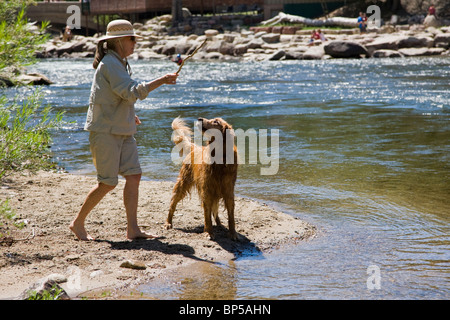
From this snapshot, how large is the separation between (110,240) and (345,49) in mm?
28380

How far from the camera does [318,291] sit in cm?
431

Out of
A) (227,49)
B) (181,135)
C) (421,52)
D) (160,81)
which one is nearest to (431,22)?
(421,52)

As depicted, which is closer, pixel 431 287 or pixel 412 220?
pixel 431 287

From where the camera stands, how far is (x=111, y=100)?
16.3 ft

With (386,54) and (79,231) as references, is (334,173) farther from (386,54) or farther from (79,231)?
(386,54)

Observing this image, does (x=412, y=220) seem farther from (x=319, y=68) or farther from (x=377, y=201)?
(x=319, y=68)

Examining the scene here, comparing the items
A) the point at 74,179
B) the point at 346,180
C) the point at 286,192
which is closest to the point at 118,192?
the point at 74,179

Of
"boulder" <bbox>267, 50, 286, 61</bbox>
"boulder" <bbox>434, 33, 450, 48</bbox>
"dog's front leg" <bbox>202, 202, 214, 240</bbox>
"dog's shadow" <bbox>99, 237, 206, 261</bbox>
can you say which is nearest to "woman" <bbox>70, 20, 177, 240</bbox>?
"dog's shadow" <bbox>99, 237, 206, 261</bbox>

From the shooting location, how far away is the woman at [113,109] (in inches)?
192

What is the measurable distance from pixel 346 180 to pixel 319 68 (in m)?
19.6

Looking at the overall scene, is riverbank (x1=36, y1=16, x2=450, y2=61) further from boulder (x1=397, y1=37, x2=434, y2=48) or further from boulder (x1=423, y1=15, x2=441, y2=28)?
boulder (x1=423, y1=15, x2=441, y2=28)

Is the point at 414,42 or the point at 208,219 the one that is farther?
the point at 414,42

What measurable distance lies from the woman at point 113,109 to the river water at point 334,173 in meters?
0.65

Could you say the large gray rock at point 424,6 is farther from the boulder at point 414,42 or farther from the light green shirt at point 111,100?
the light green shirt at point 111,100
